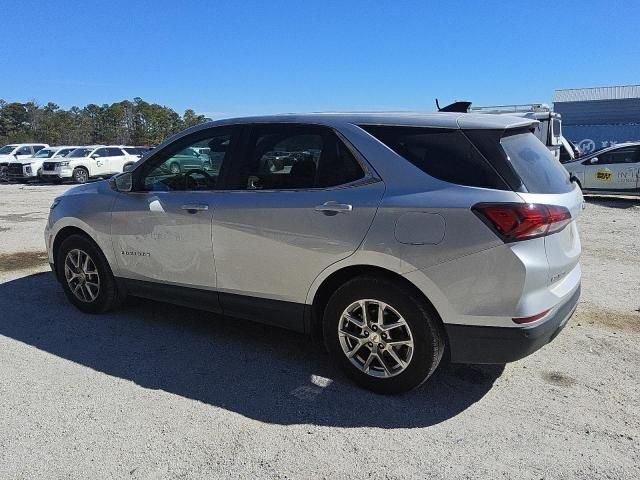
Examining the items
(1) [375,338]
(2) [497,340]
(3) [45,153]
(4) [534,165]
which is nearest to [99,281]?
(1) [375,338]

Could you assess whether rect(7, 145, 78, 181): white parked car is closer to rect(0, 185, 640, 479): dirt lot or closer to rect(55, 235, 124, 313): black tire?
rect(55, 235, 124, 313): black tire

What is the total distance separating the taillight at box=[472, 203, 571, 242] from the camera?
2.90 metres

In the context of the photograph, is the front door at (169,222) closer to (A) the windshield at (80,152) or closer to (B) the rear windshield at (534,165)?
(B) the rear windshield at (534,165)

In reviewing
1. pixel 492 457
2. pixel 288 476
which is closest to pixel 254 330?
pixel 288 476

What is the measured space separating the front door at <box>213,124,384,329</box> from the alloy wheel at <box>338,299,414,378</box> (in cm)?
36

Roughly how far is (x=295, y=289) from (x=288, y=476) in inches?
51.4

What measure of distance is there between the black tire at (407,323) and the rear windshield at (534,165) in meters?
0.95

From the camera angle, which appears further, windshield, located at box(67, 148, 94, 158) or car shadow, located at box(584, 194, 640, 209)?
windshield, located at box(67, 148, 94, 158)

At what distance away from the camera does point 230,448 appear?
286 cm

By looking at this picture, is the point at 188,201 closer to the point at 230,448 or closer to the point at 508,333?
the point at 230,448

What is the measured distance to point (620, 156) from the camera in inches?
558

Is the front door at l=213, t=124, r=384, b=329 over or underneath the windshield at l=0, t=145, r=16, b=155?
underneath

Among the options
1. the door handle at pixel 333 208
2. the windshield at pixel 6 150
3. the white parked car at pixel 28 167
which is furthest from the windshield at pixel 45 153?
the door handle at pixel 333 208

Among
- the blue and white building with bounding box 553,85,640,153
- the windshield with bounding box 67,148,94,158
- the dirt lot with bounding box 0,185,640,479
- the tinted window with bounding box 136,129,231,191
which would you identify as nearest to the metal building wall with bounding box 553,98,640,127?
the blue and white building with bounding box 553,85,640,153
